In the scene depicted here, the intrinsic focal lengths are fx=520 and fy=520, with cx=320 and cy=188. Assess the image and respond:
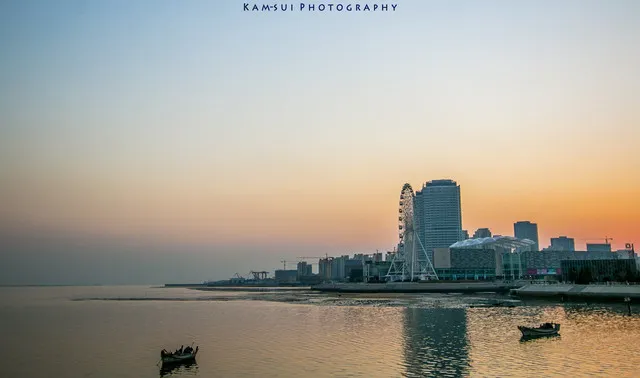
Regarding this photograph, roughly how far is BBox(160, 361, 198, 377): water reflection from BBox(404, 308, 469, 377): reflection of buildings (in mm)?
19049

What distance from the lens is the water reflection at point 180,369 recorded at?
45.3 metres

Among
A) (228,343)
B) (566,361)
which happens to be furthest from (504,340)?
(228,343)

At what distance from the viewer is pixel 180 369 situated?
47.0 metres

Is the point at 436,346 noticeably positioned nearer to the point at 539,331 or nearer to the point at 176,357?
the point at 539,331

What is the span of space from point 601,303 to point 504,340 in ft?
245

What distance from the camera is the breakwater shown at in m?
120

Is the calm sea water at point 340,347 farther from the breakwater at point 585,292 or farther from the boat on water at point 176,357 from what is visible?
the breakwater at point 585,292

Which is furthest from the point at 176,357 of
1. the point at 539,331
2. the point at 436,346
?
the point at 539,331

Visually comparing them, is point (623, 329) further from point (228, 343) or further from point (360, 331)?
point (228, 343)

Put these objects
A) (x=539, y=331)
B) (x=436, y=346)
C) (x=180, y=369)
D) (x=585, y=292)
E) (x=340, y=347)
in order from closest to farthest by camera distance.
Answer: (x=180, y=369), (x=436, y=346), (x=340, y=347), (x=539, y=331), (x=585, y=292)

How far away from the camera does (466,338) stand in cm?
6081

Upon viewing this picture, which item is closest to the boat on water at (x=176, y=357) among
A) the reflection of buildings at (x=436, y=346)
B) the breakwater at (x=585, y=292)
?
the reflection of buildings at (x=436, y=346)

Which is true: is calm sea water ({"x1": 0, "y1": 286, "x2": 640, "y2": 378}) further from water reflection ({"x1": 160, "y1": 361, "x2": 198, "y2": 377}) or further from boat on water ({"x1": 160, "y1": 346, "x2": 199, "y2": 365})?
boat on water ({"x1": 160, "y1": 346, "x2": 199, "y2": 365})

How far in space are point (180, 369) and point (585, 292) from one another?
11525cm
